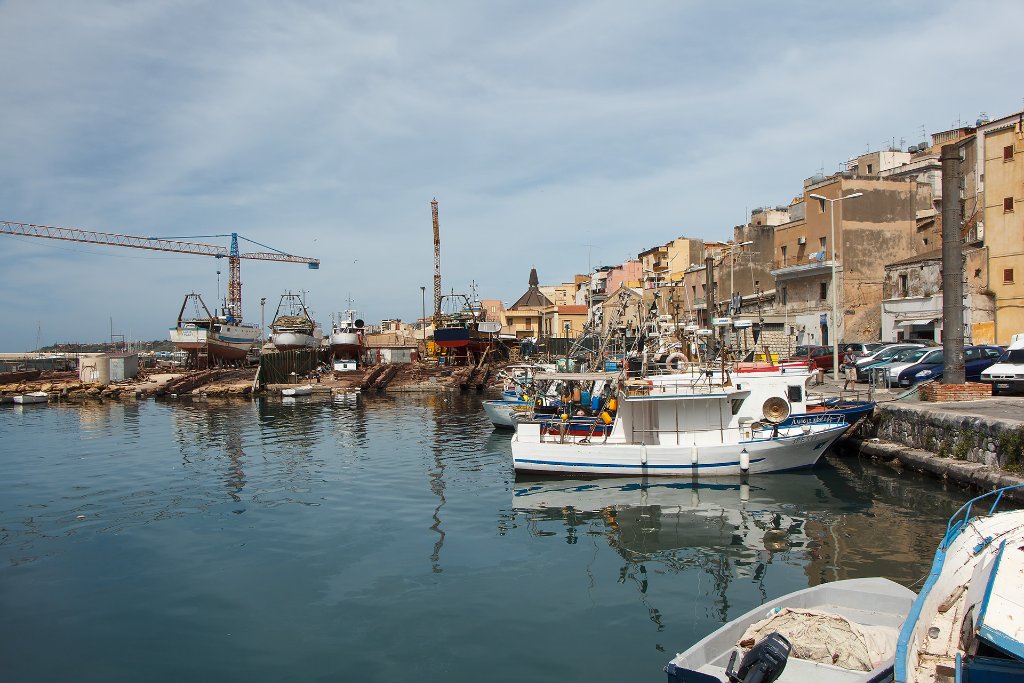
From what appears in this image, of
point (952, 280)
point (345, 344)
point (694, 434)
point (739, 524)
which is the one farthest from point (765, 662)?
point (345, 344)

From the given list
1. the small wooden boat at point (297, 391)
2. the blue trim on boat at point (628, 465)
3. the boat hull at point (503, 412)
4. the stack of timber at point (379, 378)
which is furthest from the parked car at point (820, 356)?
the small wooden boat at point (297, 391)

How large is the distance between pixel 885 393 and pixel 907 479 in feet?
26.7

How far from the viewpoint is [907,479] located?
1942 cm

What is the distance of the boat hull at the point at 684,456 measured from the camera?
67.4 feet

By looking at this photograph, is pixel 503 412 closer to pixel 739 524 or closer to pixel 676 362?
pixel 676 362

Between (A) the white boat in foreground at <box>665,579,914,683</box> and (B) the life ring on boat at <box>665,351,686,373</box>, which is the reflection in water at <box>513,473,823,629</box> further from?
(B) the life ring on boat at <box>665,351,686,373</box>

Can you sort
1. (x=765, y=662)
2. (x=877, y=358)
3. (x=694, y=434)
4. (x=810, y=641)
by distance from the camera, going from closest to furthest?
(x=765, y=662), (x=810, y=641), (x=694, y=434), (x=877, y=358)

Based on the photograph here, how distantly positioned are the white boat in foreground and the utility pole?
1594 cm

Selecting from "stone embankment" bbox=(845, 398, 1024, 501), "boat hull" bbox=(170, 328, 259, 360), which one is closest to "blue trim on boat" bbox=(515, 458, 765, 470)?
"stone embankment" bbox=(845, 398, 1024, 501)

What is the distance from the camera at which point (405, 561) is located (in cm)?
1412

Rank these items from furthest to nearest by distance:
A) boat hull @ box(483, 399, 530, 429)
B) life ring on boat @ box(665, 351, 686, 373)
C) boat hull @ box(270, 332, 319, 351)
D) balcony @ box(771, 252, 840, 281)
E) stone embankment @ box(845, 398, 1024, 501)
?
boat hull @ box(270, 332, 319, 351), balcony @ box(771, 252, 840, 281), boat hull @ box(483, 399, 530, 429), life ring on boat @ box(665, 351, 686, 373), stone embankment @ box(845, 398, 1024, 501)

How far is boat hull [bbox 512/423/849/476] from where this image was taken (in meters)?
20.5

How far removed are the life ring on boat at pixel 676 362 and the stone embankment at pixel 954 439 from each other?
624 centimetres

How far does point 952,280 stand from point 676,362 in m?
8.99
